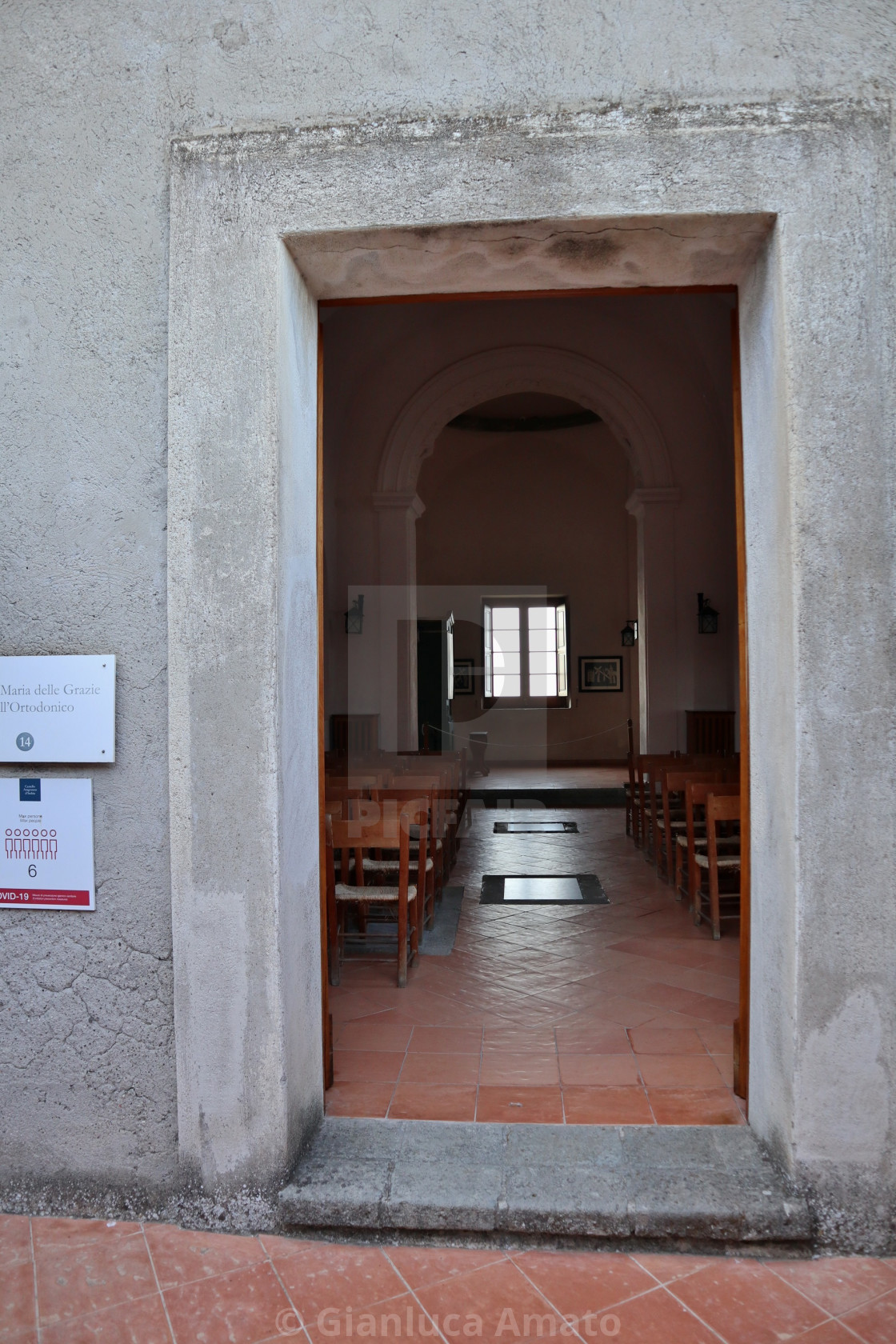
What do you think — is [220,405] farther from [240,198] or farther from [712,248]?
[712,248]

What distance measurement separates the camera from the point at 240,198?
8.23 feet

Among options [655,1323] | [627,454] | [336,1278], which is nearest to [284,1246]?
[336,1278]

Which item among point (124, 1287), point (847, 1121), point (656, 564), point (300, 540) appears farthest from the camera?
point (656, 564)

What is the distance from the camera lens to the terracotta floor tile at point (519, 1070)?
10.1 ft

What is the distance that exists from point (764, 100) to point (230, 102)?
4.82 feet

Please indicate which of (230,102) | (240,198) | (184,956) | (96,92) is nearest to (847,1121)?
(184,956)

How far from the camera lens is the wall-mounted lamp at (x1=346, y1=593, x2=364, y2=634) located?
376 inches

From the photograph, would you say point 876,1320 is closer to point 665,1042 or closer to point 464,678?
point 665,1042

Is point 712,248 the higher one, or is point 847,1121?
point 712,248

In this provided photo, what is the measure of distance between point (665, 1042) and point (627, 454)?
25.0 ft

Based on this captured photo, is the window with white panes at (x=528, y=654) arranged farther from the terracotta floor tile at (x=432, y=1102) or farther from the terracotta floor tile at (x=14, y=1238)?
the terracotta floor tile at (x=14, y=1238)

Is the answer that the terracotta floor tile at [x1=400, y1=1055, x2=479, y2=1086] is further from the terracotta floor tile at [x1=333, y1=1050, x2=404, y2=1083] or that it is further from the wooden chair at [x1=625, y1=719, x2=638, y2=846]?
the wooden chair at [x1=625, y1=719, x2=638, y2=846]

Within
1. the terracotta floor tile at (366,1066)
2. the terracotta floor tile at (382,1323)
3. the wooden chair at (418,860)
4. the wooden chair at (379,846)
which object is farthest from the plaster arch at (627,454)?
the terracotta floor tile at (382,1323)

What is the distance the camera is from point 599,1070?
3.16 meters
